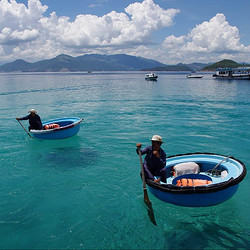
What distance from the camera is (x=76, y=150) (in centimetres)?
1536

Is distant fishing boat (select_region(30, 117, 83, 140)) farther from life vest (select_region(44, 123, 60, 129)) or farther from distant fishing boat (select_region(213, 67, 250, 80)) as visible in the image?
distant fishing boat (select_region(213, 67, 250, 80))

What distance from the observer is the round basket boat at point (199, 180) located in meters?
7.44

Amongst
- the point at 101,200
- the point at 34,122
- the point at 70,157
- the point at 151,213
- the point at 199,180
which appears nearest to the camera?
the point at 151,213

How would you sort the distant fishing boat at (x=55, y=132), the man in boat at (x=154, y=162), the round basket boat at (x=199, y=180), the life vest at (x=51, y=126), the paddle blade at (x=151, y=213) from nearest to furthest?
1. the round basket boat at (x=199, y=180)
2. the paddle blade at (x=151, y=213)
3. the man in boat at (x=154, y=162)
4. the distant fishing boat at (x=55, y=132)
5. the life vest at (x=51, y=126)

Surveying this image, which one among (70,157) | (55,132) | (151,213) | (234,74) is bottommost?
(151,213)

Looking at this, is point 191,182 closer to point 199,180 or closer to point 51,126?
point 199,180

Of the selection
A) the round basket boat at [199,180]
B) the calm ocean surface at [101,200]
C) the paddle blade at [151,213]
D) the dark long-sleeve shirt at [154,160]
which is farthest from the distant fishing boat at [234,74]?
the paddle blade at [151,213]

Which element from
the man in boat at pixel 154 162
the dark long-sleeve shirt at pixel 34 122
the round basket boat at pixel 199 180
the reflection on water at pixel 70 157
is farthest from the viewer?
the dark long-sleeve shirt at pixel 34 122

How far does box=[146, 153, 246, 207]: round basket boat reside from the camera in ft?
24.4

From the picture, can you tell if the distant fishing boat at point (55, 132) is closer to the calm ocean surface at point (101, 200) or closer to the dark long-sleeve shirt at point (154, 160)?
the calm ocean surface at point (101, 200)

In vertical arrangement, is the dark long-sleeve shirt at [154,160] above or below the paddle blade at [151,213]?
above

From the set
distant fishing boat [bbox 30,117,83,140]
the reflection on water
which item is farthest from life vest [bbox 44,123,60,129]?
the reflection on water

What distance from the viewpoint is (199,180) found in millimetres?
8648

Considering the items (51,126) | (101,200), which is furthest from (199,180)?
(51,126)
